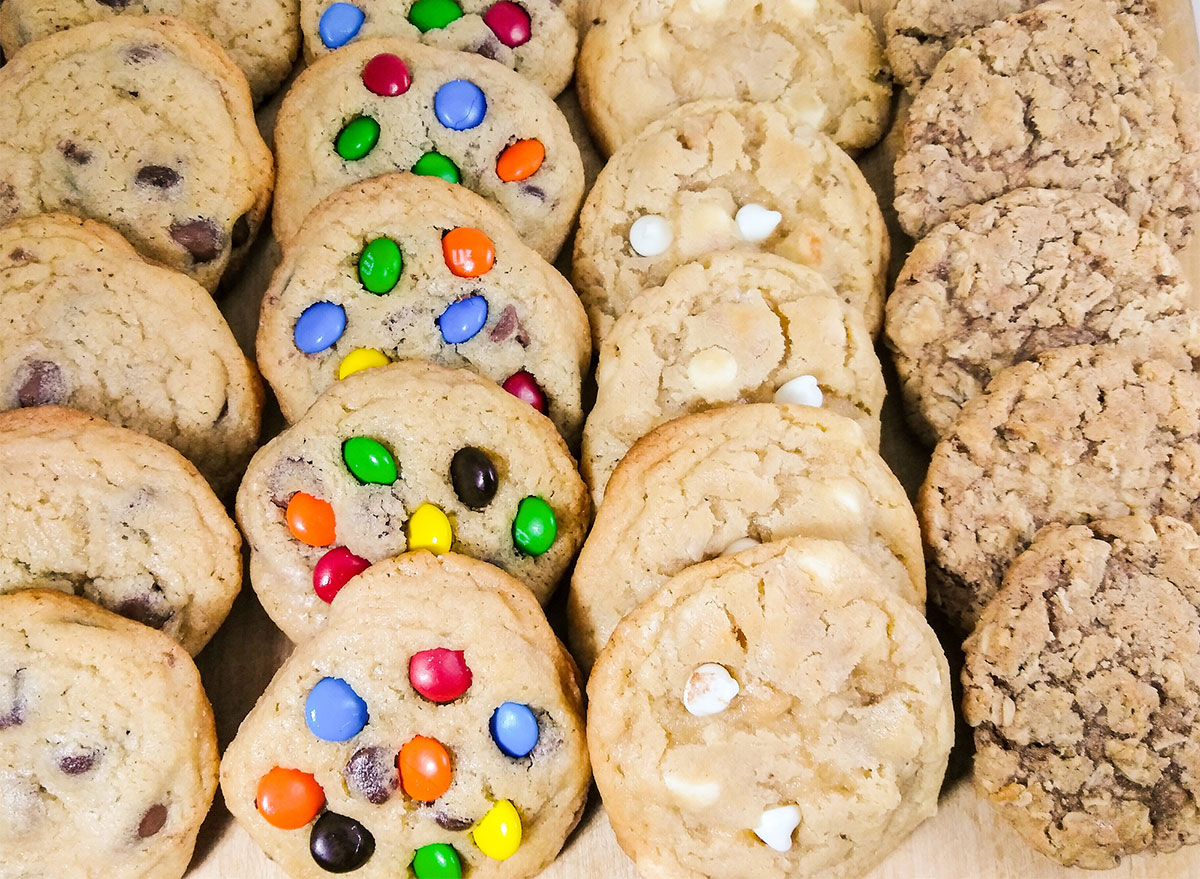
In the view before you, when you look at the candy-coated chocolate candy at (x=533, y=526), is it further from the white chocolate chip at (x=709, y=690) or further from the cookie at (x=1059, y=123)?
the cookie at (x=1059, y=123)

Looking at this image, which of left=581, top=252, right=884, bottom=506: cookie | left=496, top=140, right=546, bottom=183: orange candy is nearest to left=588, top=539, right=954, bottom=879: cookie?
left=581, top=252, right=884, bottom=506: cookie

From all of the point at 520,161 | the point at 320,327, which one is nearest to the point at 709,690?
the point at 320,327

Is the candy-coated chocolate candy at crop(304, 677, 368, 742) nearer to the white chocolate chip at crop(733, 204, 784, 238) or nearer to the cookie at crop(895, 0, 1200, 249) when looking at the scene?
the white chocolate chip at crop(733, 204, 784, 238)

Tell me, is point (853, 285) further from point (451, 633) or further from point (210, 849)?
point (210, 849)

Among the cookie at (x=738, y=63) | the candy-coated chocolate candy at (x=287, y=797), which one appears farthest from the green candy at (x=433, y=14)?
the candy-coated chocolate candy at (x=287, y=797)

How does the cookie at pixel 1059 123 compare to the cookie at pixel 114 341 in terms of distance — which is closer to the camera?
the cookie at pixel 114 341

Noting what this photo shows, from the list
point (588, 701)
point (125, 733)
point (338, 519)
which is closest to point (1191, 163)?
point (588, 701)

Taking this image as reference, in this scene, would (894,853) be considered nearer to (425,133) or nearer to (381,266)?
(381,266)
